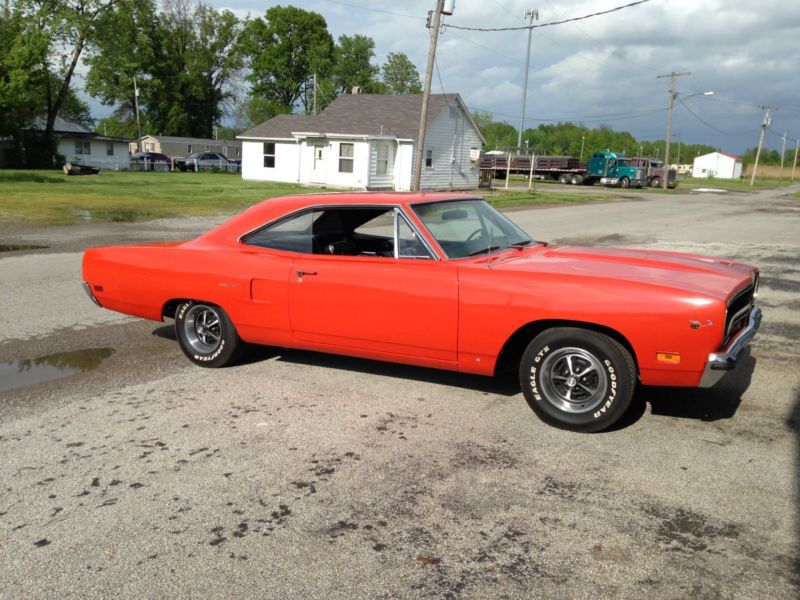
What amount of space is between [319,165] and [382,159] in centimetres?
374

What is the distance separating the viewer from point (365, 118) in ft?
127

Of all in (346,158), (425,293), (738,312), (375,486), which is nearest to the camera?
(375,486)

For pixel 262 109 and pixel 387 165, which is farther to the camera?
pixel 262 109

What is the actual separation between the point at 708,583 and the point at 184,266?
4.29m

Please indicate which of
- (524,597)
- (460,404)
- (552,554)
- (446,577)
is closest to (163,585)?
(446,577)

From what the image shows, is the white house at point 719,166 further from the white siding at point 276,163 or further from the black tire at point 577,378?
the black tire at point 577,378

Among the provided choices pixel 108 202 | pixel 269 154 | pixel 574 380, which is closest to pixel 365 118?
pixel 269 154

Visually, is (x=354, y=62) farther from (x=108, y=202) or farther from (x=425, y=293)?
(x=425, y=293)

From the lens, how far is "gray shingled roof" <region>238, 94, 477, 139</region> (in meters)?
37.2

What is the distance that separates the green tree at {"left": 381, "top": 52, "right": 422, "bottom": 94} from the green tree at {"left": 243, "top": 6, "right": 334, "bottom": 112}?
12.2 meters

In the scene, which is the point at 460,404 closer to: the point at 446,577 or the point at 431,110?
the point at 446,577

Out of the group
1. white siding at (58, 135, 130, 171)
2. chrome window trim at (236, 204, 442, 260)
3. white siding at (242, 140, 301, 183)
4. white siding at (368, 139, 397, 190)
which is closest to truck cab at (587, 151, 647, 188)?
white siding at (368, 139, 397, 190)

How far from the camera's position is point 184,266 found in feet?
18.3

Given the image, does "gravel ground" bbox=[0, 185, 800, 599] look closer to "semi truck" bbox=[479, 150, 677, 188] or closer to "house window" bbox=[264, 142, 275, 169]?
Answer: "house window" bbox=[264, 142, 275, 169]
